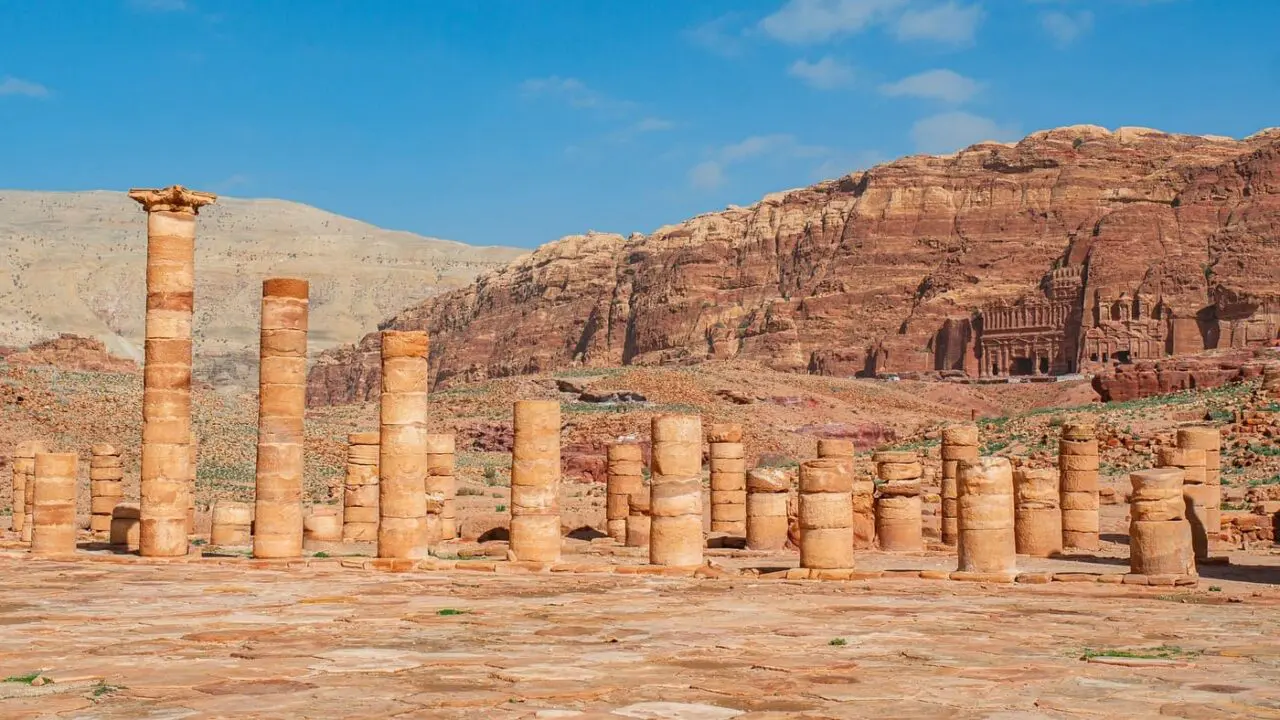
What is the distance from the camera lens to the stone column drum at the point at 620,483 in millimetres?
24906

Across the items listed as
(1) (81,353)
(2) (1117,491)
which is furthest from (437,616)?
(1) (81,353)

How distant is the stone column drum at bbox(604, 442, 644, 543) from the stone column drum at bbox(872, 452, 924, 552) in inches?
184

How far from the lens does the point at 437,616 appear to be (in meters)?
13.0

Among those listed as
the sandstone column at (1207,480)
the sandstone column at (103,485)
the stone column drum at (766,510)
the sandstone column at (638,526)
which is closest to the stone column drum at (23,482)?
the sandstone column at (103,485)

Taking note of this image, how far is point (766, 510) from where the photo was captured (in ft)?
70.0

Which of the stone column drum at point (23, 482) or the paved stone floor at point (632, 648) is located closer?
the paved stone floor at point (632, 648)

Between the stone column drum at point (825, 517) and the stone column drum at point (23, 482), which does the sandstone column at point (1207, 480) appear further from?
the stone column drum at point (23, 482)

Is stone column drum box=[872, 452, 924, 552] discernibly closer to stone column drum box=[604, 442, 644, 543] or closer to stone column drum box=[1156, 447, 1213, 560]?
stone column drum box=[1156, 447, 1213, 560]

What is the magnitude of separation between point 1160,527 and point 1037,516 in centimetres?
441

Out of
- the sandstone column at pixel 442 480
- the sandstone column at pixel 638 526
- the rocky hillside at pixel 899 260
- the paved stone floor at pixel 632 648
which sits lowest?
the paved stone floor at pixel 632 648

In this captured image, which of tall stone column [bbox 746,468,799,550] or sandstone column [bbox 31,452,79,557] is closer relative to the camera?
sandstone column [bbox 31,452,79,557]

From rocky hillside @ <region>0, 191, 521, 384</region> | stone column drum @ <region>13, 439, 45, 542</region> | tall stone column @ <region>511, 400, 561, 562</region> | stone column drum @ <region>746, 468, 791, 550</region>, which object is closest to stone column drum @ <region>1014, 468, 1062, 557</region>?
stone column drum @ <region>746, 468, 791, 550</region>

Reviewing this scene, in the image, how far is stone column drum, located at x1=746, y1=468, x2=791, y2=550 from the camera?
70.0 ft

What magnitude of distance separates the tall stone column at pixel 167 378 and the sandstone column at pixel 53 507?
1.31m
